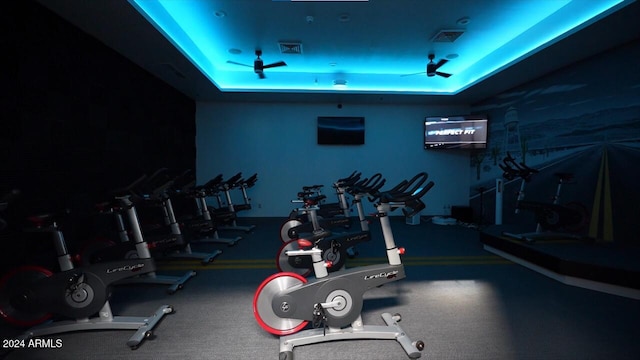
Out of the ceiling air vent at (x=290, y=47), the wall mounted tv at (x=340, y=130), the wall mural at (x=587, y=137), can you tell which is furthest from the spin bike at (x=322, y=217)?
the wall mural at (x=587, y=137)

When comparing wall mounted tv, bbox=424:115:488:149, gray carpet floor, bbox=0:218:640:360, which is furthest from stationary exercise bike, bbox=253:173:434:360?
wall mounted tv, bbox=424:115:488:149

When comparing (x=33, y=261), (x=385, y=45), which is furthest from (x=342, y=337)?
(x=385, y=45)

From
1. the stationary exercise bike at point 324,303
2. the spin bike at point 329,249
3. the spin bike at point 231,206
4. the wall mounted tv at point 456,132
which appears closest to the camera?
the stationary exercise bike at point 324,303

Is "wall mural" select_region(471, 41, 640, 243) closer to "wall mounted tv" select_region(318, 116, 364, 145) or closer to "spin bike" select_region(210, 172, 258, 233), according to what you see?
"wall mounted tv" select_region(318, 116, 364, 145)

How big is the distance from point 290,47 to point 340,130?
236cm

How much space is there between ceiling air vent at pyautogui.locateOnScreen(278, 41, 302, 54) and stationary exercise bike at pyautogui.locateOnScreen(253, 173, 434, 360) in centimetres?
331

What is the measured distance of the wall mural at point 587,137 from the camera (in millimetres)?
3471

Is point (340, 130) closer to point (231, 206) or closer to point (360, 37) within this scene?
point (360, 37)

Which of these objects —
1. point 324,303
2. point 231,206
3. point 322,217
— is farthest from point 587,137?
point 231,206

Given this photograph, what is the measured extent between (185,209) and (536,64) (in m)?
6.89

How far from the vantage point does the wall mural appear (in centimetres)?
347

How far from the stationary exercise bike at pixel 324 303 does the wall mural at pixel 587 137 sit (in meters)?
3.79

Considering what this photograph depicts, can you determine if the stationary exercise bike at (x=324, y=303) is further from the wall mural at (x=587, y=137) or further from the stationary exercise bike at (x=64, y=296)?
the wall mural at (x=587, y=137)

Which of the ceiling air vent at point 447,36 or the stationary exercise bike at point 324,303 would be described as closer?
the stationary exercise bike at point 324,303
